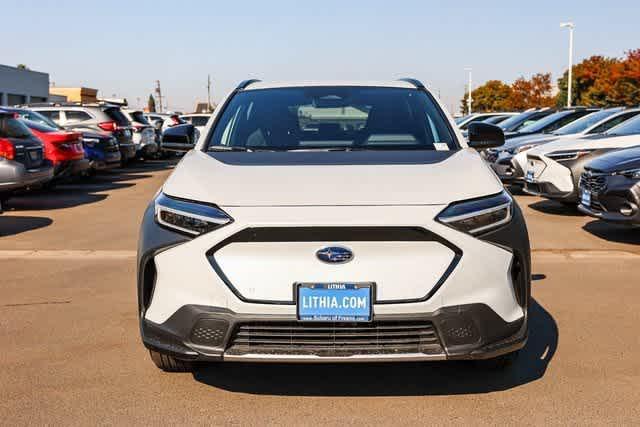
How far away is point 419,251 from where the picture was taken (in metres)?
3.55

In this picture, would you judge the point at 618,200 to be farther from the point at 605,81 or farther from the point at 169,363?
the point at 605,81

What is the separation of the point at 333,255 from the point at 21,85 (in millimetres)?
61959

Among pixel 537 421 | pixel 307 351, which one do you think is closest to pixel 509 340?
pixel 537 421

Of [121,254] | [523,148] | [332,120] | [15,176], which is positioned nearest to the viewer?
[332,120]

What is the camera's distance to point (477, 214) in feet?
12.1

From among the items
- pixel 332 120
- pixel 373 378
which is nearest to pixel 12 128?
pixel 332 120

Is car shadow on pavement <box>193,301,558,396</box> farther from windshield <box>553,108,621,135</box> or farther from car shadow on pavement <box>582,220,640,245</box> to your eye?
windshield <box>553,108,621,135</box>

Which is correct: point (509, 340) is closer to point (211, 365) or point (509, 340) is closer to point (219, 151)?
point (211, 365)

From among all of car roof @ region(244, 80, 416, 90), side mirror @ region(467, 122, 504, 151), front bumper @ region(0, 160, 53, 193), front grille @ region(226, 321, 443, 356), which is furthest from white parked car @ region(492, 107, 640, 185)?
front grille @ region(226, 321, 443, 356)

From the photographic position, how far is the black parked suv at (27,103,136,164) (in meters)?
19.5

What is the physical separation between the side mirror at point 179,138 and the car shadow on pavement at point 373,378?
1742 mm

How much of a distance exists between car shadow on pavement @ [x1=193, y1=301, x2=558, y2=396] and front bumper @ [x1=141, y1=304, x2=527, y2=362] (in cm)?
58

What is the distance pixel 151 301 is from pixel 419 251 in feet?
4.07

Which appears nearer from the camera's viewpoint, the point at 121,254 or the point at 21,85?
the point at 121,254
